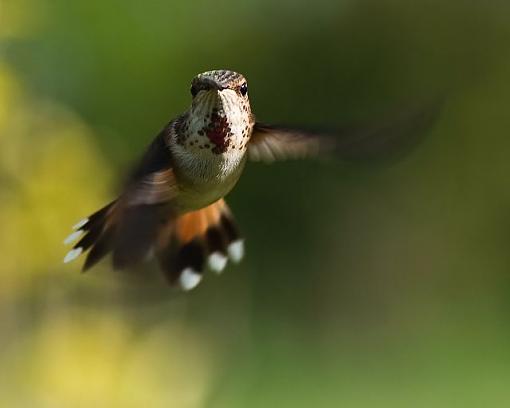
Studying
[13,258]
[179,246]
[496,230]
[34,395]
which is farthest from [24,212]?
[496,230]

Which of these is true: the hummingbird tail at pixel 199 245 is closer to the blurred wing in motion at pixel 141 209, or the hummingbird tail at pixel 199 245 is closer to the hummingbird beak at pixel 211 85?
the blurred wing in motion at pixel 141 209

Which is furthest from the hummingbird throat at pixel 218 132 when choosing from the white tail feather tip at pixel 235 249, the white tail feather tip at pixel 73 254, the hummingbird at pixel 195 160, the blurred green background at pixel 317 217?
the blurred green background at pixel 317 217

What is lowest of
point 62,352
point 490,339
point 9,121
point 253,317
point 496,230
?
point 490,339

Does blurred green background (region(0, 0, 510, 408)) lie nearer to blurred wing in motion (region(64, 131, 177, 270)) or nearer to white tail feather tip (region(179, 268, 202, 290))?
white tail feather tip (region(179, 268, 202, 290))

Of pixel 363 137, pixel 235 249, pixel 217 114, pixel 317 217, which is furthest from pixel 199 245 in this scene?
pixel 317 217

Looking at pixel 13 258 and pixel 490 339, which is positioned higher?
pixel 13 258

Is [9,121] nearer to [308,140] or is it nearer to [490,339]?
[308,140]
